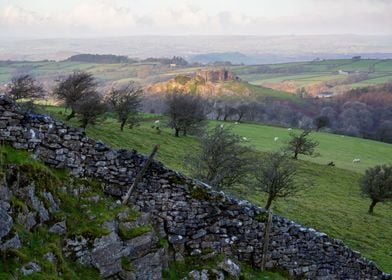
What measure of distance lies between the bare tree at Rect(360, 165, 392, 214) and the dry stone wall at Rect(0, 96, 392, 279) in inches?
1080

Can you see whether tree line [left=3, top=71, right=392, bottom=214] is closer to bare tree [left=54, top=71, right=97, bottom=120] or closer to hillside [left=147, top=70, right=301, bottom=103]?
bare tree [left=54, top=71, right=97, bottom=120]

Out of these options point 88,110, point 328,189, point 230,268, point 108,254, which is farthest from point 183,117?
point 108,254

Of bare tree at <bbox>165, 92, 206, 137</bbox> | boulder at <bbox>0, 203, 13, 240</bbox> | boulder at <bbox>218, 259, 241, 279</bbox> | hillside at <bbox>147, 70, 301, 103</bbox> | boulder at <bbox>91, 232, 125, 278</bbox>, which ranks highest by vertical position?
boulder at <bbox>0, 203, 13, 240</bbox>

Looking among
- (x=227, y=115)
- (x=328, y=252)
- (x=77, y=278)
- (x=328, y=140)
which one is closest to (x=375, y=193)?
(x=328, y=252)

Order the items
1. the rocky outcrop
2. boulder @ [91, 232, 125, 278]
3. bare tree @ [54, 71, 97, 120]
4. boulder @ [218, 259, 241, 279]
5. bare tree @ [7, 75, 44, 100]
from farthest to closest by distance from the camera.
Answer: bare tree @ [54, 71, 97, 120]
bare tree @ [7, 75, 44, 100]
boulder @ [218, 259, 241, 279]
boulder @ [91, 232, 125, 278]
the rocky outcrop

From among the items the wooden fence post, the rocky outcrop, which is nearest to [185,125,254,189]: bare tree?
the wooden fence post

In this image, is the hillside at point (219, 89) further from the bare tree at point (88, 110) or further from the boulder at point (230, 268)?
the boulder at point (230, 268)

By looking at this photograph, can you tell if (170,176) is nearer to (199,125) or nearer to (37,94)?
(37,94)

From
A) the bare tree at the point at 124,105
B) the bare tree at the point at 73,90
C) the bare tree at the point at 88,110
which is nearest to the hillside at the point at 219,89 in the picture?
the bare tree at the point at 124,105

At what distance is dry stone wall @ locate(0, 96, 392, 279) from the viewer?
394 inches

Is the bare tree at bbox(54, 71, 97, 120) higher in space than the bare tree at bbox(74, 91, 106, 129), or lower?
higher

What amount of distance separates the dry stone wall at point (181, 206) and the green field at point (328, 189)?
41.5ft

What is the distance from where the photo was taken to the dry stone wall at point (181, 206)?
10000 millimetres

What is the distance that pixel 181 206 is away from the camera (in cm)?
1141
